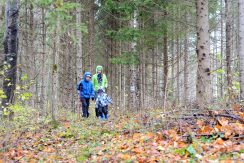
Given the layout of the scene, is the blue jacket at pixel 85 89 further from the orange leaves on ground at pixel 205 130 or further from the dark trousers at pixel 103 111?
the orange leaves on ground at pixel 205 130

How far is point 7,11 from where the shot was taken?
433 inches

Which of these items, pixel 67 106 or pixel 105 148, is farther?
pixel 67 106

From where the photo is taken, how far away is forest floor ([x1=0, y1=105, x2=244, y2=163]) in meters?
5.01

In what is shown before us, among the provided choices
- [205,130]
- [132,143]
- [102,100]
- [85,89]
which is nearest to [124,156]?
[132,143]

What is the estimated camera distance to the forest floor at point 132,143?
501 centimetres

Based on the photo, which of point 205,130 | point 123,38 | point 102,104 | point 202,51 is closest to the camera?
point 205,130

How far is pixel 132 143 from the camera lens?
6332 mm

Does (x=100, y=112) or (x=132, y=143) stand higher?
(x=100, y=112)

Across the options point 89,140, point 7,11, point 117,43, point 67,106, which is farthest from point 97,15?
point 89,140

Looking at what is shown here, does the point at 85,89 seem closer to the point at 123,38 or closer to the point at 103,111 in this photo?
the point at 103,111

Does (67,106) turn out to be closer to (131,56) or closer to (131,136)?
(131,56)

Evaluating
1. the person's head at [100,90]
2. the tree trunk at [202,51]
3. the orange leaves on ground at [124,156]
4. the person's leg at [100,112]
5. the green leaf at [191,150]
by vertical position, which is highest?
the tree trunk at [202,51]

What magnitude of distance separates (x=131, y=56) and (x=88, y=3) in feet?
24.5

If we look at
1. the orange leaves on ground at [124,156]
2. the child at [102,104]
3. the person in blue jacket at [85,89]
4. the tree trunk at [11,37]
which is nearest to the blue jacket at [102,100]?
the child at [102,104]
